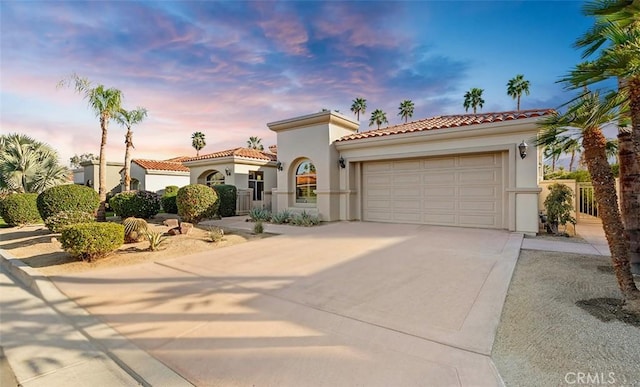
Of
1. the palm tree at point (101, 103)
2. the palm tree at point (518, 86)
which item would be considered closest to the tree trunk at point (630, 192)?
the palm tree at point (101, 103)

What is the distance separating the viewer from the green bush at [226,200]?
1600 centimetres

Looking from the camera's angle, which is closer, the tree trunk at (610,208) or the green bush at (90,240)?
the tree trunk at (610,208)

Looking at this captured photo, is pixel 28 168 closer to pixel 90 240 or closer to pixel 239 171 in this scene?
pixel 239 171

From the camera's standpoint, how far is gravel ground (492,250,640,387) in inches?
99.2

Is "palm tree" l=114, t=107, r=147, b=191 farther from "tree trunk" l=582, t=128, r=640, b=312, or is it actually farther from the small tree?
the small tree

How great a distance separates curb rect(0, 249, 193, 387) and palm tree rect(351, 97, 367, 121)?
1621 inches

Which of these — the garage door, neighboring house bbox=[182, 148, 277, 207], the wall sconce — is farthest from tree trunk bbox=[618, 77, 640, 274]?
neighboring house bbox=[182, 148, 277, 207]

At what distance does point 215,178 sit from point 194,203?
8.19m

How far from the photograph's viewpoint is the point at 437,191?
38.2 ft

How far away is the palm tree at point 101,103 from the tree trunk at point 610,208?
15695 mm

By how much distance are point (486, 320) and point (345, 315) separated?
1.76 m

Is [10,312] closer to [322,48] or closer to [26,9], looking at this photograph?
[26,9]

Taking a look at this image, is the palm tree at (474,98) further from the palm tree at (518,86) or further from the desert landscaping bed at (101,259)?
the desert landscaping bed at (101,259)

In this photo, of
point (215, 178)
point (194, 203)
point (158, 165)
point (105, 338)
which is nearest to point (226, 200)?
point (194, 203)
